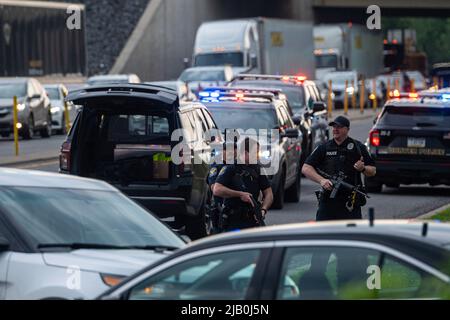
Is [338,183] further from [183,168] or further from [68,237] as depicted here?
[68,237]

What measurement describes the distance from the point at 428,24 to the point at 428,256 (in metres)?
105

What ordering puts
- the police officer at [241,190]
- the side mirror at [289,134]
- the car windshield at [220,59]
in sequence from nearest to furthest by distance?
A: the police officer at [241,190] < the side mirror at [289,134] < the car windshield at [220,59]

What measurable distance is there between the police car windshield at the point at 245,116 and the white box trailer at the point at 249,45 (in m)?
25.1

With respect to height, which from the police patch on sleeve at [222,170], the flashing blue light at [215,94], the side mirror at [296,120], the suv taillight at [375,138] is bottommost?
the suv taillight at [375,138]

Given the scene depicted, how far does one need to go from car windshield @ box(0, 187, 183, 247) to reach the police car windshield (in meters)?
11.0

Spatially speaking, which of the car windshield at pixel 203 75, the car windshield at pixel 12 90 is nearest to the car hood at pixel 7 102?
the car windshield at pixel 12 90

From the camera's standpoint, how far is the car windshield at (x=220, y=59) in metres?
47.4

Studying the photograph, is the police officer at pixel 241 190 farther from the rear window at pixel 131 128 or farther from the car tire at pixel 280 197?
the car tire at pixel 280 197

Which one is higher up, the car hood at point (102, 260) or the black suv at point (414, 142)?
the car hood at point (102, 260)

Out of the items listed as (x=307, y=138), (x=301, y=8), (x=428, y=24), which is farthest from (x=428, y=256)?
(x=428, y=24)

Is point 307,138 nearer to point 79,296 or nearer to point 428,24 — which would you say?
point 79,296

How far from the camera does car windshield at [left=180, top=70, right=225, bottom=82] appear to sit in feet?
137

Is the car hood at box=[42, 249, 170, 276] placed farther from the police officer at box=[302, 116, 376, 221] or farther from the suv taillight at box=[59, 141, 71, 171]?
the suv taillight at box=[59, 141, 71, 171]
